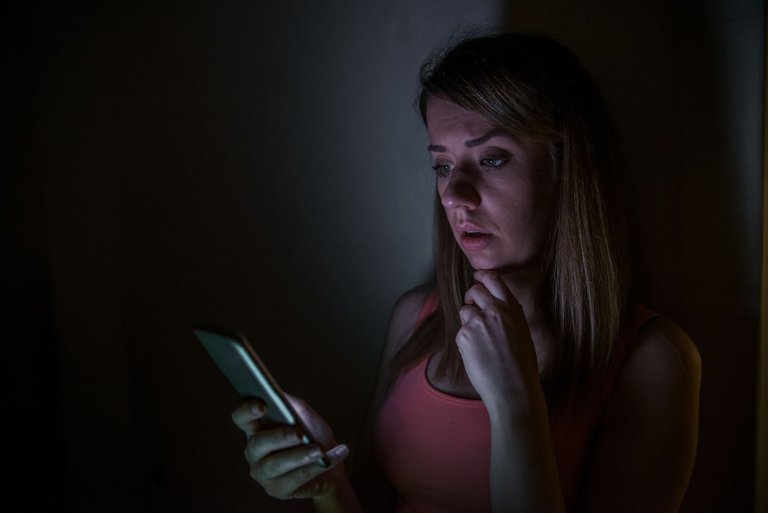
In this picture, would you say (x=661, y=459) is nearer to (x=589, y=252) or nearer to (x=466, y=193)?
(x=589, y=252)

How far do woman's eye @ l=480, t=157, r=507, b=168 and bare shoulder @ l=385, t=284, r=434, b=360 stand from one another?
14.4 inches

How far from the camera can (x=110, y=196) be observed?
110cm

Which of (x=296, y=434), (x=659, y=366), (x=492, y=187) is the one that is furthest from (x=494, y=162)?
(x=296, y=434)

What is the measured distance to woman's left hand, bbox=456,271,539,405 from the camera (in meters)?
0.70

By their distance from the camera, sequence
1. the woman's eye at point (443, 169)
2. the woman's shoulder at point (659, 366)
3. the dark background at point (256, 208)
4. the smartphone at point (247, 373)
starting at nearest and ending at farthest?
1. the smartphone at point (247, 373)
2. the woman's shoulder at point (659, 366)
3. the woman's eye at point (443, 169)
4. the dark background at point (256, 208)

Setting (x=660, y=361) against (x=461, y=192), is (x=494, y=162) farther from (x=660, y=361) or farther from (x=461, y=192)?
(x=660, y=361)

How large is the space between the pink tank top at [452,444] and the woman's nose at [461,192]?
321mm

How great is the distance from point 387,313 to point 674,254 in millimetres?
615

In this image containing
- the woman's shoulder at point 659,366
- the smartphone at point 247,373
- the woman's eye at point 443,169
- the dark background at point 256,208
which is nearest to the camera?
the smartphone at point 247,373

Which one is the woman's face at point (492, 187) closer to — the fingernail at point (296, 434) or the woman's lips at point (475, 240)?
the woman's lips at point (475, 240)

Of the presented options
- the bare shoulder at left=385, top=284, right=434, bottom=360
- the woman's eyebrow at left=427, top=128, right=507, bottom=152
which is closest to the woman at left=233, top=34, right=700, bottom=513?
the woman's eyebrow at left=427, top=128, right=507, bottom=152

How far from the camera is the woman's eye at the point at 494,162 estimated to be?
0.81 m

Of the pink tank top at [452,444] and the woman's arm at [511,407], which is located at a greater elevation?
the woman's arm at [511,407]

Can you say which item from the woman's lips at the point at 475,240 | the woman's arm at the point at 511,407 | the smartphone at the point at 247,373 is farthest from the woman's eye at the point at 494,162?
the smartphone at the point at 247,373
